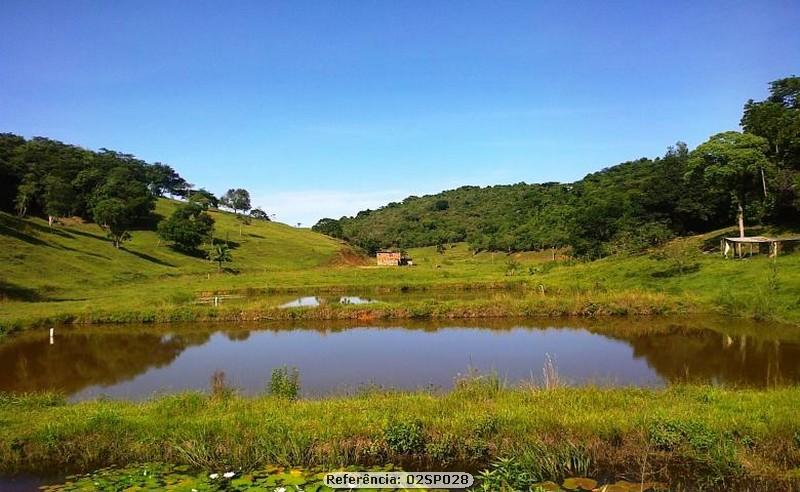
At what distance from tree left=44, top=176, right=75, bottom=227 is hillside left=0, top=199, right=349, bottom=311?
6.07 feet

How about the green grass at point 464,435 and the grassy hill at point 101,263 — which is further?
the grassy hill at point 101,263

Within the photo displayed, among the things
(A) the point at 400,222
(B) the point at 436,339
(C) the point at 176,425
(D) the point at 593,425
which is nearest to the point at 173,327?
(B) the point at 436,339

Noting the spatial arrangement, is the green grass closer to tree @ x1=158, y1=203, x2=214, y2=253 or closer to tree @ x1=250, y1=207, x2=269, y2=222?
tree @ x1=158, y1=203, x2=214, y2=253

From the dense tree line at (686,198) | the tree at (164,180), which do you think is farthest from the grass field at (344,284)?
the tree at (164,180)

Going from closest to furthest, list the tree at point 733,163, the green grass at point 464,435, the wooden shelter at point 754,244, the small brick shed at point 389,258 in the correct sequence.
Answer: the green grass at point 464,435 → the wooden shelter at point 754,244 → the tree at point 733,163 → the small brick shed at point 389,258

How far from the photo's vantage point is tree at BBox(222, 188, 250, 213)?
12912 cm

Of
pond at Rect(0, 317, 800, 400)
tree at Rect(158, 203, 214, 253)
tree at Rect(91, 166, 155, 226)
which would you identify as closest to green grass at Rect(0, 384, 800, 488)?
pond at Rect(0, 317, 800, 400)

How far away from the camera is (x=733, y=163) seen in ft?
141

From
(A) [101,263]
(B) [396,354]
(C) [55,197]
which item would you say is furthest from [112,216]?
(B) [396,354]

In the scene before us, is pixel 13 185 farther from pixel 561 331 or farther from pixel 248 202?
pixel 561 331

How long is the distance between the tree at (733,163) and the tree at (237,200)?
343 ft

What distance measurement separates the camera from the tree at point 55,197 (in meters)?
72.9

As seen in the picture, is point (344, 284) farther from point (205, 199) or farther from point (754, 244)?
point (205, 199)

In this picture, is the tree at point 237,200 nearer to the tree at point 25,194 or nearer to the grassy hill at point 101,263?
the grassy hill at point 101,263
